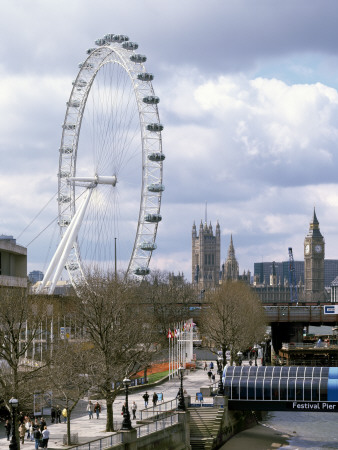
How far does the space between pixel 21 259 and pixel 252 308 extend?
51634 mm

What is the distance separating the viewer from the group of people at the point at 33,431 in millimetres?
48594

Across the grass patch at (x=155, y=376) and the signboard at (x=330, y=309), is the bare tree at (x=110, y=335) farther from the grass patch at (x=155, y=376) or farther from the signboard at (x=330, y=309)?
the signboard at (x=330, y=309)

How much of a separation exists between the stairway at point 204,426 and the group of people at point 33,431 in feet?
39.5

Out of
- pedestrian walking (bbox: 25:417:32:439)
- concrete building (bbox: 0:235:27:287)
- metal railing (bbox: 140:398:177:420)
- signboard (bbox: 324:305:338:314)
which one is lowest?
pedestrian walking (bbox: 25:417:32:439)

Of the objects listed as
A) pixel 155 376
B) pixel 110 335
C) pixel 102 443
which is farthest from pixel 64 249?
pixel 102 443

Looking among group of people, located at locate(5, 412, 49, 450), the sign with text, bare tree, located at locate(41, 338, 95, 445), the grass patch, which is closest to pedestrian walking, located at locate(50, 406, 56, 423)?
bare tree, located at locate(41, 338, 95, 445)

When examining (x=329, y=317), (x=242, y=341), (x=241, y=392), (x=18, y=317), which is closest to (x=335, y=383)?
(x=241, y=392)

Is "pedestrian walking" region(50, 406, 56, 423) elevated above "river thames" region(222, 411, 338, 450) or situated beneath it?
elevated above

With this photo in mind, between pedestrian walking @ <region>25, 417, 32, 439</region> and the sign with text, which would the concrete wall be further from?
the sign with text

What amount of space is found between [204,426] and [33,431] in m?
15.0

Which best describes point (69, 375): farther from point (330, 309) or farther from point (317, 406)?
point (330, 309)

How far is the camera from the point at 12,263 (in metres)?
77.6

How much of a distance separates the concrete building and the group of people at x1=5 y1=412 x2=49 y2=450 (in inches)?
644

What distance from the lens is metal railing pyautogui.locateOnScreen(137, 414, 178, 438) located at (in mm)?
52725
